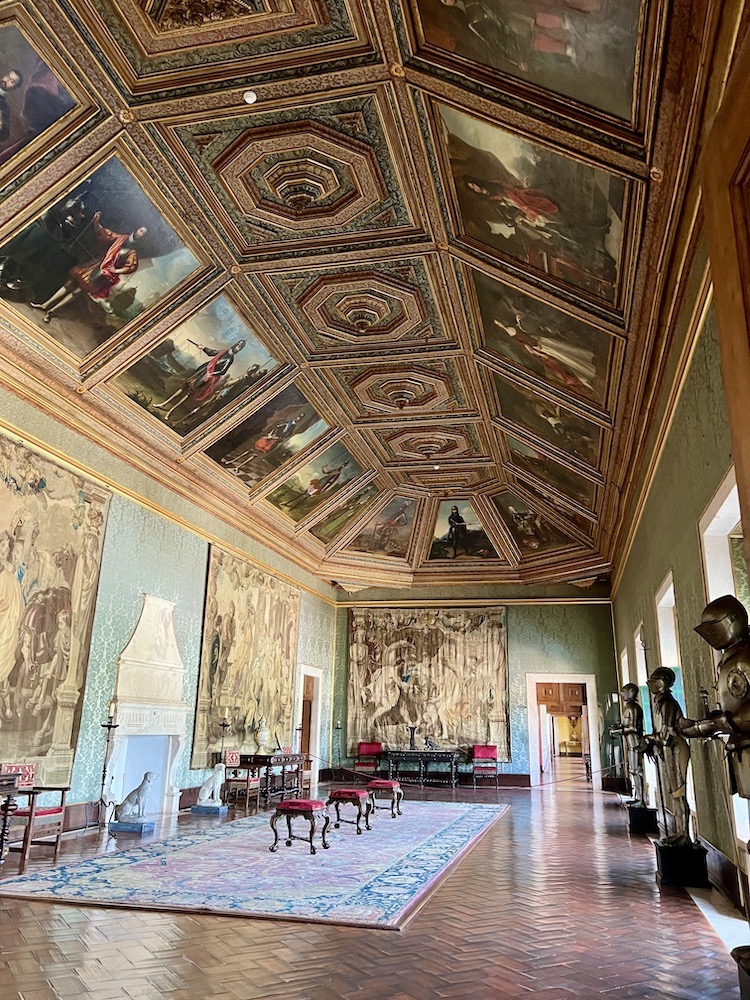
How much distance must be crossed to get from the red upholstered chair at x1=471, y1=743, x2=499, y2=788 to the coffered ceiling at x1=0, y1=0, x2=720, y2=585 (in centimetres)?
839

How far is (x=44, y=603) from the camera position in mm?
9625

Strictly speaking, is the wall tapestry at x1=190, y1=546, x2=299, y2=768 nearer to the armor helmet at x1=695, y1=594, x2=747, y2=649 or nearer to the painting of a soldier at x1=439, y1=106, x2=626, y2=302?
the painting of a soldier at x1=439, y1=106, x2=626, y2=302

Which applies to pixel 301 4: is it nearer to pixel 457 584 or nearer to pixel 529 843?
pixel 529 843

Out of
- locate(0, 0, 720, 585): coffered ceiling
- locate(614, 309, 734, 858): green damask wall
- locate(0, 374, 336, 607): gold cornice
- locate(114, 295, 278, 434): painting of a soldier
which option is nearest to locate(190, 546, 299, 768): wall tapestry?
locate(0, 374, 336, 607): gold cornice

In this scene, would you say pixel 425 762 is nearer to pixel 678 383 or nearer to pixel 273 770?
pixel 273 770

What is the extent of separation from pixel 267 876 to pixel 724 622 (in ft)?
19.0

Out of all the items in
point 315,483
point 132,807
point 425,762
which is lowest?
point 132,807

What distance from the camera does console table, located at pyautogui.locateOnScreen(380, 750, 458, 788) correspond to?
19.7 meters

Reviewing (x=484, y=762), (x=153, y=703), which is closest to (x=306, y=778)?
(x=484, y=762)

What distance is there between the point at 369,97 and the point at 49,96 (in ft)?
9.97

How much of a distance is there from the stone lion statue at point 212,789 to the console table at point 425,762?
24.8 feet

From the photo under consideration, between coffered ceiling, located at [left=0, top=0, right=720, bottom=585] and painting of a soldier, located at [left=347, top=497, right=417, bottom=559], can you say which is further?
painting of a soldier, located at [left=347, top=497, right=417, bottom=559]

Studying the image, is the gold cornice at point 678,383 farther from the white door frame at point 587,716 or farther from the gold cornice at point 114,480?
the white door frame at point 587,716

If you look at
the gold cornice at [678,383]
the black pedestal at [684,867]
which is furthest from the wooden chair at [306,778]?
the black pedestal at [684,867]
